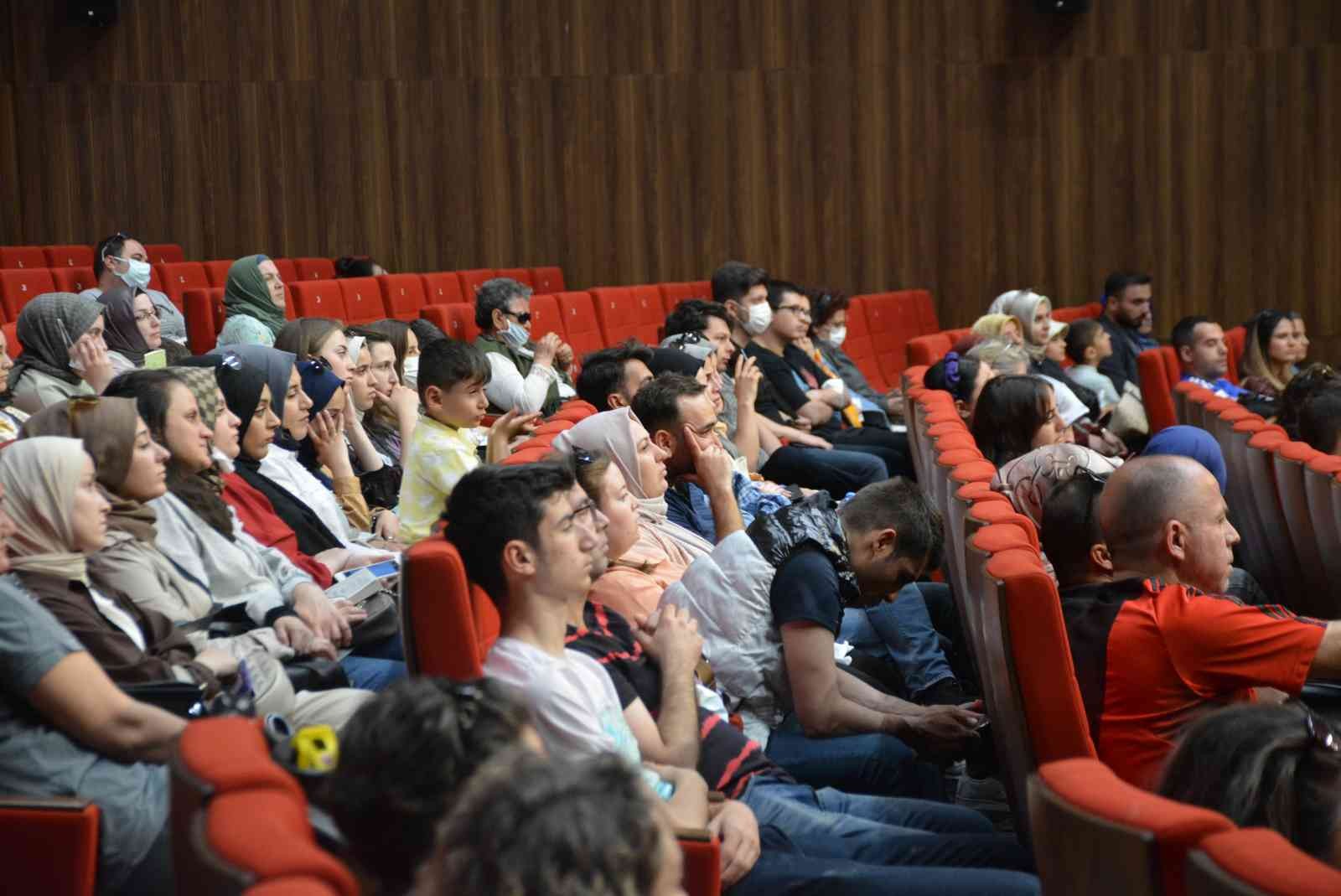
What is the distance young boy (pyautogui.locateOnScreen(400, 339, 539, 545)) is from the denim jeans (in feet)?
5.61

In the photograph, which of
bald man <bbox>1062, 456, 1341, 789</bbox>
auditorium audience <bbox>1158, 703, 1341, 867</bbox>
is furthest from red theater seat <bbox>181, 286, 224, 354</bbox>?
auditorium audience <bbox>1158, 703, 1341, 867</bbox>

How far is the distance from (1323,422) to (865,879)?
255cm

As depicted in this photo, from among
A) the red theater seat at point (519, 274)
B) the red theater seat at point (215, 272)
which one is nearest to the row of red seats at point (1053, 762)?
the red theater seat at point (519, 274)

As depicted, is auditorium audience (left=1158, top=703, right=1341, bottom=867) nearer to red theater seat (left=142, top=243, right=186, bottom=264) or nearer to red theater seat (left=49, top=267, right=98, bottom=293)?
red theater seat (left=49, top=267, right=98, bottom=293)

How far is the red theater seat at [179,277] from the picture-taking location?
6.79 meters

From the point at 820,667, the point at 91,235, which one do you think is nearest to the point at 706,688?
the point at 820,667

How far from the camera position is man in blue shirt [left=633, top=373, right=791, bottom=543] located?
301cm

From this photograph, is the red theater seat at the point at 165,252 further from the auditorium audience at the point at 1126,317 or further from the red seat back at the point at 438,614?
the red seat back at the point at 438,614

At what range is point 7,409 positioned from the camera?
3.27 metres

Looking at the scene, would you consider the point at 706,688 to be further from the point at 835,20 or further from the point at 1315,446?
the point at 835,20

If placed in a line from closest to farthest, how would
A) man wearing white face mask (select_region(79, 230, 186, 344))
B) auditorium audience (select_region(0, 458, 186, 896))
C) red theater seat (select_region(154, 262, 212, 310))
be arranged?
auditorium audience (select_region(0, 458, 186, 896)), man wearing white face mask (select_region(79, 230, 186, 344)), red theater seat (select_region(154, 262, 212, 310))

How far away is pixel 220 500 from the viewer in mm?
2443

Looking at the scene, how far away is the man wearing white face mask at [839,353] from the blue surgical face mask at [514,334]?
4.81 ft

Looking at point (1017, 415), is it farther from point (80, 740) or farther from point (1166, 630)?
point (80, 740)
